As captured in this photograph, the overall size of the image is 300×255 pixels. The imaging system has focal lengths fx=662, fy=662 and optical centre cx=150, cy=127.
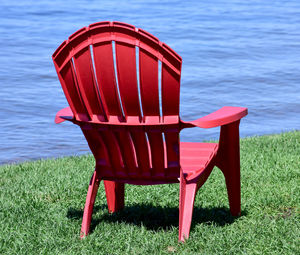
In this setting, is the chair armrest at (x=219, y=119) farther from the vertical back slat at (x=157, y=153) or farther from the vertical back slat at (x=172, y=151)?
the vertical back slat at (x=157, y=153)

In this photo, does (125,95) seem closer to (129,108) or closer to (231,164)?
→ (129,108)

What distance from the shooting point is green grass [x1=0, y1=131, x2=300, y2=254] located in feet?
14.3

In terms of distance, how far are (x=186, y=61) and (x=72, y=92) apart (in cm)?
952

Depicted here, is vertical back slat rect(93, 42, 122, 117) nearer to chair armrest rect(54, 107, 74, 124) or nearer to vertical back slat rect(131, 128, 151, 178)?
vertical back slat rect(131, 128, 151, 178)

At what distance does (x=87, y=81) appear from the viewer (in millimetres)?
4316

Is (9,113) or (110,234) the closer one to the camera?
(110,234)

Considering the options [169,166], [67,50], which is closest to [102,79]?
[67,50]

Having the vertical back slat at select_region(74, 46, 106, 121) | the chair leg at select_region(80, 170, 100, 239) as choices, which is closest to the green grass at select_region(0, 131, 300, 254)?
the chair leg at select_region(80, 170, 100, 239)

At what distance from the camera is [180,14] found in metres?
21.0

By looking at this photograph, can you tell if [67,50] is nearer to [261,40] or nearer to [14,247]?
[14,247]

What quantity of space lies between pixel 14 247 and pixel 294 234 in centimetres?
188

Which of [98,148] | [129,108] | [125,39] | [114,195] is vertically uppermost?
[125,39]

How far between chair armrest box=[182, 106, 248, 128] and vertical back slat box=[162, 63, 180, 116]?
0.15m

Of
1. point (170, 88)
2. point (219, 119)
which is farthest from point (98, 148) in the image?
point (219, 119)
